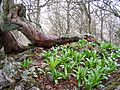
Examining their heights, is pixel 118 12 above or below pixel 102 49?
above

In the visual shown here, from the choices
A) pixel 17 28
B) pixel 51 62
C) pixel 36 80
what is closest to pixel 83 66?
pixel 51 62

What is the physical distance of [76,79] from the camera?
18.2 feet

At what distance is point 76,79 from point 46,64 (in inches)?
40.7

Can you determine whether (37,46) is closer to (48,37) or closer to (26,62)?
(48,37)

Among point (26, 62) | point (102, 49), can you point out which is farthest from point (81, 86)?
point (102, 49)

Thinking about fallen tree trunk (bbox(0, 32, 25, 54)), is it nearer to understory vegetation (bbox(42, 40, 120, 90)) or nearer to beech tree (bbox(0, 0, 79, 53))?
beech tree (bbox(0, 0, 79, 53))

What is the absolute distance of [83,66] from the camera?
6.27 metres

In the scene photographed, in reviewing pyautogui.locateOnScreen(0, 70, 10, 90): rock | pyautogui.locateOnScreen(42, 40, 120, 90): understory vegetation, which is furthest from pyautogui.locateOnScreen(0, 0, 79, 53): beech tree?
pyautogui.locateOnScreen(0, 70, 10, 90): rock

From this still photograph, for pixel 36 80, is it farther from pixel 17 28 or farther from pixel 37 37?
pixel 37 37

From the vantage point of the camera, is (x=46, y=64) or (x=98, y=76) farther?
(x=46, y=64)

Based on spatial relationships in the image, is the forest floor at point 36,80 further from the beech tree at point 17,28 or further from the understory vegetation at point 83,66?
the beech tree at point 17,28

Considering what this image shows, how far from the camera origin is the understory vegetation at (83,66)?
5.38m

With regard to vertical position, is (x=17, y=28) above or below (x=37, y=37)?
above

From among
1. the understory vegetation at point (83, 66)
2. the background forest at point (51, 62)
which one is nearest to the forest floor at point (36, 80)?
the background forest at point (51, 62)
